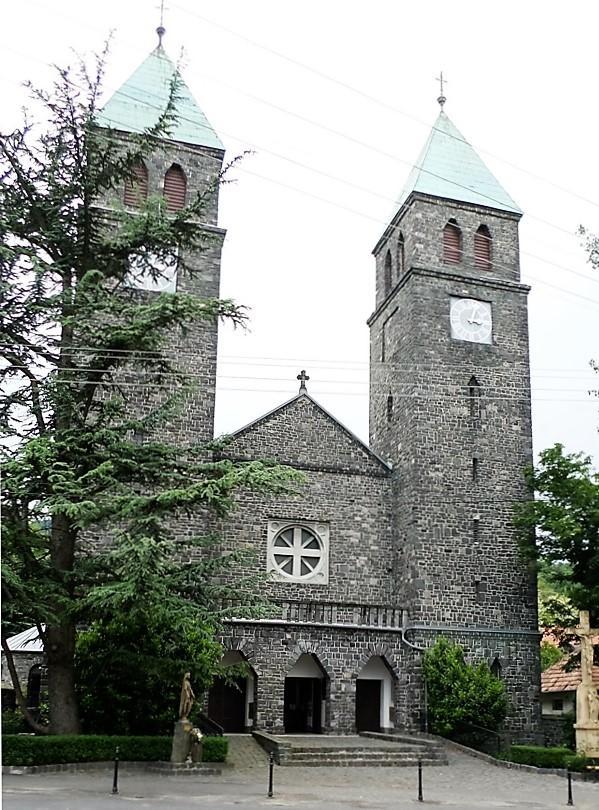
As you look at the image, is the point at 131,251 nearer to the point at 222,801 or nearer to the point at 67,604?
the point at 67,604

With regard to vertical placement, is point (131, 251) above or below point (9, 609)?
above

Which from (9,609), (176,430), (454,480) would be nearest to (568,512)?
(454,480)

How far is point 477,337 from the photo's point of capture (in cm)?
2928

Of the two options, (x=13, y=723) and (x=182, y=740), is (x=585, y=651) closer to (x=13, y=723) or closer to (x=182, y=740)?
→ (x=182, y=740)

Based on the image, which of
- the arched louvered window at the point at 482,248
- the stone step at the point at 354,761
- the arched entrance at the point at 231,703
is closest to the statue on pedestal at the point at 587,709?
the stone step at the point at 354,761

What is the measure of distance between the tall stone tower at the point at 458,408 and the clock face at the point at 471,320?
4 cm

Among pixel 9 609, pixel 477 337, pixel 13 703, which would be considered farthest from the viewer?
pixel 477 337

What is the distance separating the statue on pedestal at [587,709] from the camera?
67.6ft

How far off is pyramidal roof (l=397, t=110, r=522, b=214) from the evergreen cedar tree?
1360 centimetres

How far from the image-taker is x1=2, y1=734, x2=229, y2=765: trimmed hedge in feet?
53.8

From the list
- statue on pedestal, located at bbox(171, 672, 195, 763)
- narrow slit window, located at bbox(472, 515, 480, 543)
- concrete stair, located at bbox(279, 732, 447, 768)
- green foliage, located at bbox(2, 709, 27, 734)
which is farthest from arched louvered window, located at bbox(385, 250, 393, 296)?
green foliage, located at bbox(2, 709, 27, 734)

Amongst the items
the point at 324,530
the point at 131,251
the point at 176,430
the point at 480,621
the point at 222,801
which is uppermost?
the point at 131,251

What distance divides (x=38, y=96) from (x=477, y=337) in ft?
53.9

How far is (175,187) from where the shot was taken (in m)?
28.7
